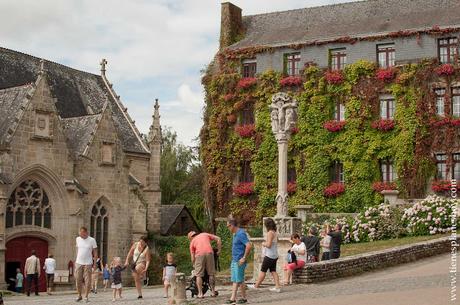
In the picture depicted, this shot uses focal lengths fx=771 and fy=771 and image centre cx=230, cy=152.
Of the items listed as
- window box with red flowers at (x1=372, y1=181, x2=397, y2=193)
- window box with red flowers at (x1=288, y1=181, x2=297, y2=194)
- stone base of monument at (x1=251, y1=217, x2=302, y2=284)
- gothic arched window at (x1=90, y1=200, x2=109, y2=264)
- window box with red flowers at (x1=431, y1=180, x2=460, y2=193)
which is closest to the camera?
stone base of monument at (x1=251, y1=217, x2=302, y2=284)

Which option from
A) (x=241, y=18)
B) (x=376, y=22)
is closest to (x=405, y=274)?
(x=376, y=22)

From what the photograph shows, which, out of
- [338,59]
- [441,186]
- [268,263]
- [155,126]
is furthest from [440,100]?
[268,263]

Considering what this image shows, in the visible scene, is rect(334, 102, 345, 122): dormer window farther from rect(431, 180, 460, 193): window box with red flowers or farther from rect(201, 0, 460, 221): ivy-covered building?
rect(431, 180, 460, 193): window box with red flowers

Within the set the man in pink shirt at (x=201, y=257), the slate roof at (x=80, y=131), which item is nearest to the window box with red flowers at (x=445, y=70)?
the slate roof at (x=80, y=131)

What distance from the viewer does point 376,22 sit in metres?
41.5

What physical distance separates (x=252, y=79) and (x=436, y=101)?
10.3 m

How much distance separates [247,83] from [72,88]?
9.73 meters

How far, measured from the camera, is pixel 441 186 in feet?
122

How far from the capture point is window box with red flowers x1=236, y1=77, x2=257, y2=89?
43156mm

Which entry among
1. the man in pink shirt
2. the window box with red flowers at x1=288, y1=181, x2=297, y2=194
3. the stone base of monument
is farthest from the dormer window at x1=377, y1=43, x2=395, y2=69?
the man in pink shirt

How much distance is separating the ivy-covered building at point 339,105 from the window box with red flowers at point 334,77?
5 centimetres

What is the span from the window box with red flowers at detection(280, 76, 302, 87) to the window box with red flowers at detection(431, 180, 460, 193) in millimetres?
9196

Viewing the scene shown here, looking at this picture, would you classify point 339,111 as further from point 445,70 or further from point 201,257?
point 201,257

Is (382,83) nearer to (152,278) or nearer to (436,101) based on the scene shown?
(436,101)
